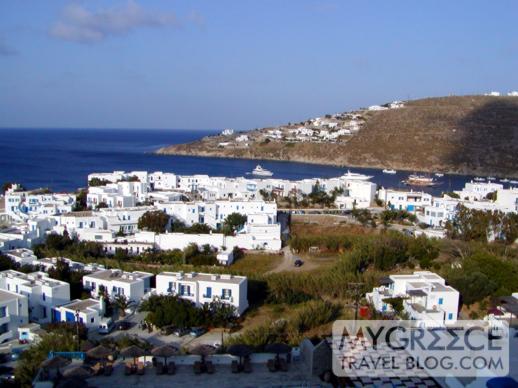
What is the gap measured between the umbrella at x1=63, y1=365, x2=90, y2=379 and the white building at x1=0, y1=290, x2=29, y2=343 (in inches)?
286

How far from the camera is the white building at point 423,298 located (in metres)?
15.0

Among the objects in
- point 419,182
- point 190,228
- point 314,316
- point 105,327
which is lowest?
point 105,327

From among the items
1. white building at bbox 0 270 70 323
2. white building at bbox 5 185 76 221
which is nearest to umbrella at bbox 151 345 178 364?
white building at bbox 0 270 70 323

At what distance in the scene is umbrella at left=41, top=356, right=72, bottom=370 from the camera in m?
9.29

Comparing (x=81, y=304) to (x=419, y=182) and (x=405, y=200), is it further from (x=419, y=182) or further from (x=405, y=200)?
(x=419, y=182)

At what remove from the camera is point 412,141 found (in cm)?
7888

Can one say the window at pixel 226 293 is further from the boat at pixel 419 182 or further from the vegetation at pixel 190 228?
the boat at pixel 419 182

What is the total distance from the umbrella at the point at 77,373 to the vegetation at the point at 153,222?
18.7 metres

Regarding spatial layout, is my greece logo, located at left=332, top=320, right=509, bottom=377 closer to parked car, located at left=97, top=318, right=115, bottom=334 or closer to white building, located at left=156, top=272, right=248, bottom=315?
white building, located at left=156, top=272, right=248, bottom=315

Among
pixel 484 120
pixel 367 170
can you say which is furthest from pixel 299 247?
pixel 484 120

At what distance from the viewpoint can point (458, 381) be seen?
930 centimetres

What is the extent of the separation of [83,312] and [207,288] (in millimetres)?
4015

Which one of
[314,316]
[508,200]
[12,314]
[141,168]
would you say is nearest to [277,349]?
[314,316]

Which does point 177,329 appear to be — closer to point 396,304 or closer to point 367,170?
point 396,304
